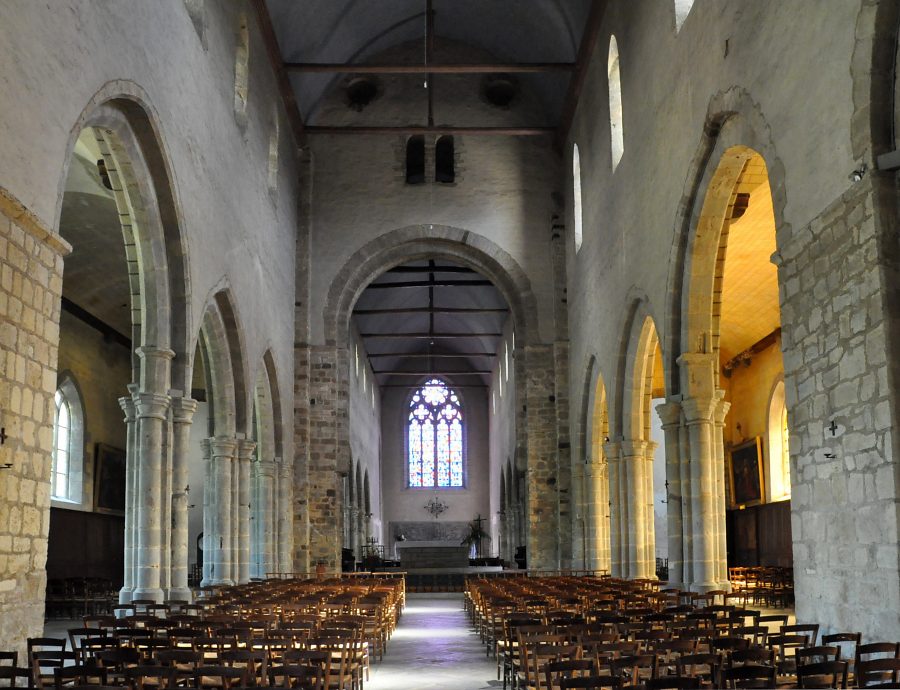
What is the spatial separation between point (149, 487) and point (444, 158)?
55.4 ft

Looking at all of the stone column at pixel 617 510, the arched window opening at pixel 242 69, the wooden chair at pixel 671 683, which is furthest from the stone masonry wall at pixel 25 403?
the stone column at pixel 617 510

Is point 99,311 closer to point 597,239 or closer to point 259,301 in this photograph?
point 259,301

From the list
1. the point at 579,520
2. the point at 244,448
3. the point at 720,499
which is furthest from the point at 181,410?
the point at 579,520

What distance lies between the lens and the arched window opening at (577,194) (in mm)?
26516

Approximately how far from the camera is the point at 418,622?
2081 cm

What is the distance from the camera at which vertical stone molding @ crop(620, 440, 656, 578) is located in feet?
71.0

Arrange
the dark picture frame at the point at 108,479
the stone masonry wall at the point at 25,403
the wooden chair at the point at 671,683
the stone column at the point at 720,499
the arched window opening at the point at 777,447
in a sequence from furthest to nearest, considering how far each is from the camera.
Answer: the dark picture frame at the point at 108,479, the arched window opening at the point at 777,447, the stone column at the point at 720,499, the stone masonry wall at the point at 25,403, the wooden chair at the point at 671,683

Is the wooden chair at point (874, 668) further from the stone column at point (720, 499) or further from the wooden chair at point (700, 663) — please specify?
the stone column at point (720, 499)

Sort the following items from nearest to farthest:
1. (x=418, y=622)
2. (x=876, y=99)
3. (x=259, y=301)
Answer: (x=876, y=99) < (x=418, y=622) < (x=259, y=301)

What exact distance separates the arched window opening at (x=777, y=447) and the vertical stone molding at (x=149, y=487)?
15812 millimetres

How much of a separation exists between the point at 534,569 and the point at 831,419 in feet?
58.7

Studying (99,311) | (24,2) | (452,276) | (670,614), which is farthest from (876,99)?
(452,276)

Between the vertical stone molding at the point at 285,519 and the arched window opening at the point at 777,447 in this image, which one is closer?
the arched window opening at the point at 777,447

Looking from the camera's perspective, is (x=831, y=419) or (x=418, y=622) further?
(x=418, y=622)
